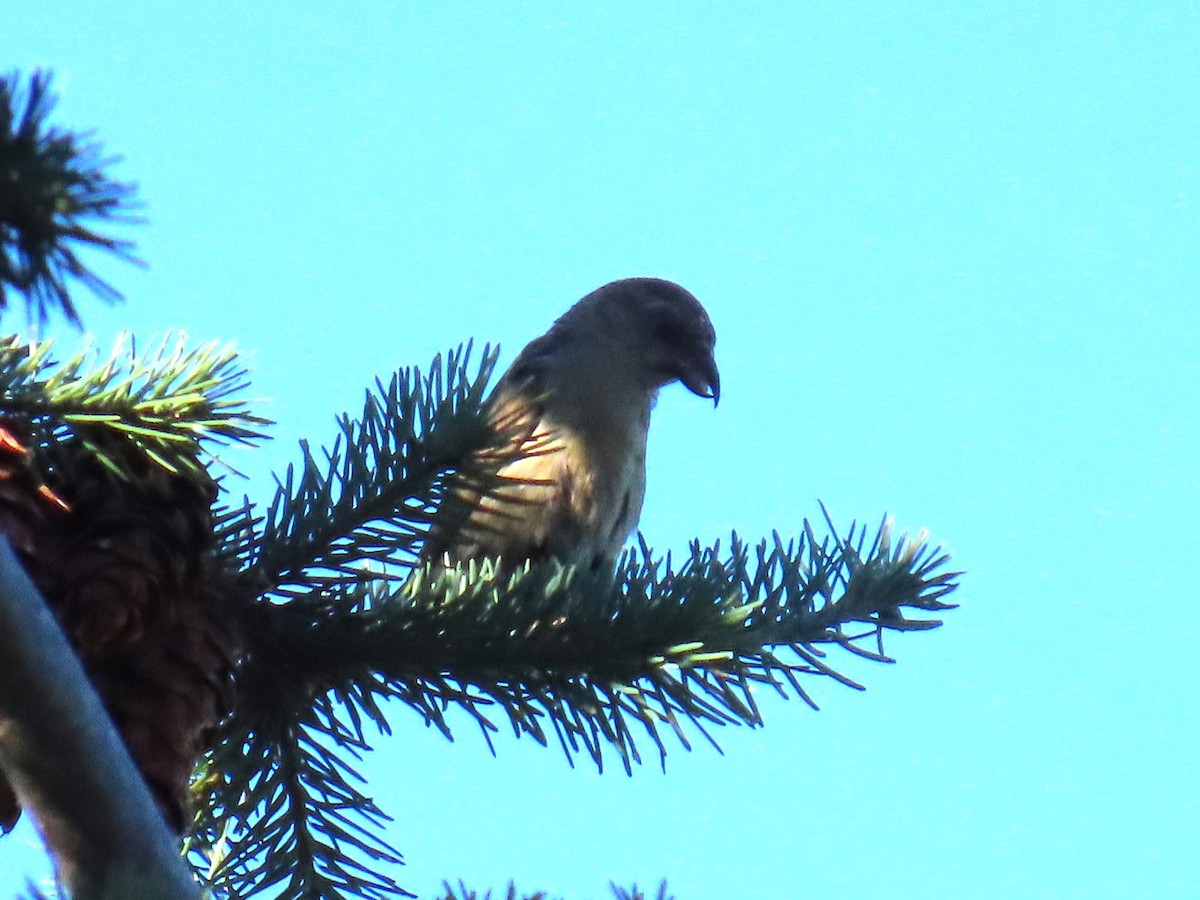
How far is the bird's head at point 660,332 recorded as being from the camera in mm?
5625

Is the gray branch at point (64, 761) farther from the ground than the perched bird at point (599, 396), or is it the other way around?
the perched bird at point (599, 396)

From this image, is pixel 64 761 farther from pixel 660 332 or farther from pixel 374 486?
pixel 660 332

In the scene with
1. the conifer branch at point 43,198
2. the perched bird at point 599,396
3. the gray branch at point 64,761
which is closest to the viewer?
the conifer branch at point 43,198

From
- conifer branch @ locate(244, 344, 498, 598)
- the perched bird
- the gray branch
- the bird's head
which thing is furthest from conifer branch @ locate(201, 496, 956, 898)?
the bird's head

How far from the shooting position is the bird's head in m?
5.62

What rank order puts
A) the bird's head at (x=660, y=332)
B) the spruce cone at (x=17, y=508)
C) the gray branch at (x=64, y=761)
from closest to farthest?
the gray branch at (x=64, y=761)
the spruce cone at (x=17, y=508)
the bird's head at (x=660, y=332)

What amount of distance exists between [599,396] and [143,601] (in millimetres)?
3446

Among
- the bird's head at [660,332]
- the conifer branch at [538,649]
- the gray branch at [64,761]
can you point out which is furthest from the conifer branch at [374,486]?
the bird's head at [660,332]

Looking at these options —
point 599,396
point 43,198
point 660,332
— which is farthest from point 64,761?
point 660,332

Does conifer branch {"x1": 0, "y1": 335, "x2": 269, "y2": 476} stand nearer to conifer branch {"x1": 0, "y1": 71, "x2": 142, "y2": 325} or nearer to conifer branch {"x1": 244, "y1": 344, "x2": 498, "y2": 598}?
conifer branch {"x1": 244, "y1": 344, "x2": 498, "y2": 598}

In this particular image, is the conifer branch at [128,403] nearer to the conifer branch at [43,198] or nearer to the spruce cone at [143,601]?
the spruce cone at [143,601]

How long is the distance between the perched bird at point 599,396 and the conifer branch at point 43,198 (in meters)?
2.88

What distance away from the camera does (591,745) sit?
2.07 m

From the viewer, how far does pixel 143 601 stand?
1.77 m
